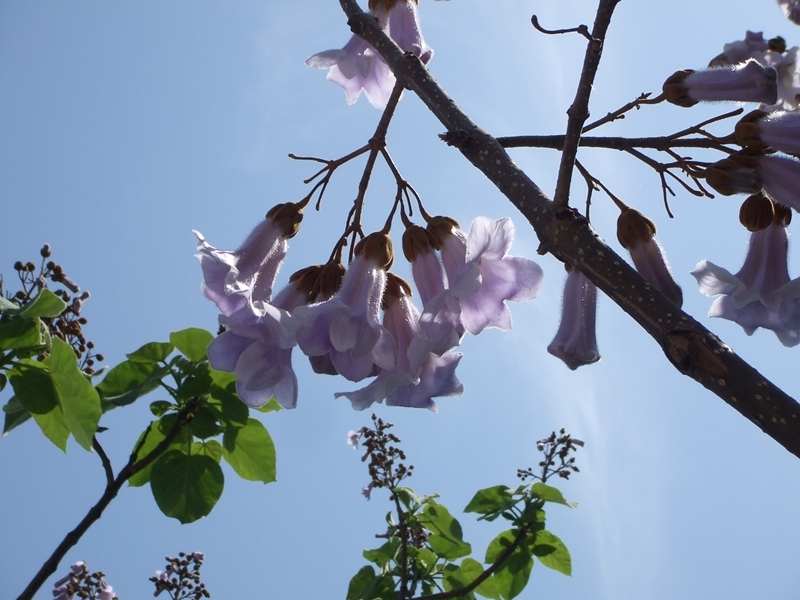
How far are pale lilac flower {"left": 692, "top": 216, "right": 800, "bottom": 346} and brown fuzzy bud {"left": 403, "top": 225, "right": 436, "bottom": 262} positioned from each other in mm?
926

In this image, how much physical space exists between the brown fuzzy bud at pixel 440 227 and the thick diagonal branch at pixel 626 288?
42 cm

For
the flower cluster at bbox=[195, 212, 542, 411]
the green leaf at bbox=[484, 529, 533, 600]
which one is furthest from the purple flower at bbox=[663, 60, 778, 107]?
the green leaf at bbox=[484, 529, 533, 600]

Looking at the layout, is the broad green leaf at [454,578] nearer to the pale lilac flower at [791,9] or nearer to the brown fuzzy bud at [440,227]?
the brown fuzzy bud at [440,227]

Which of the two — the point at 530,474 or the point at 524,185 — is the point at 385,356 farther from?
the point at 530,474

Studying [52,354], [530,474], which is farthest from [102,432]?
[530,474]

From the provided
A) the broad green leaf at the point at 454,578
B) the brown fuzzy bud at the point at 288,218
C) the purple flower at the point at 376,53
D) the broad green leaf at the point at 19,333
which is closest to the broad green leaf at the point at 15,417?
the broad green leaf at the point at 19,333

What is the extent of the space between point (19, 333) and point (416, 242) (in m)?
1.47

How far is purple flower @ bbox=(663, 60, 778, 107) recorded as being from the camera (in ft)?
6.98

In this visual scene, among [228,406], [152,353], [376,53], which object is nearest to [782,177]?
[376,53]

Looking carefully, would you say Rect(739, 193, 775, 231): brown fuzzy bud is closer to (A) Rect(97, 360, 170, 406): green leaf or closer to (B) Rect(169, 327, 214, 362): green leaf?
(B) Rect(169, 327, 214, 362): green leaf

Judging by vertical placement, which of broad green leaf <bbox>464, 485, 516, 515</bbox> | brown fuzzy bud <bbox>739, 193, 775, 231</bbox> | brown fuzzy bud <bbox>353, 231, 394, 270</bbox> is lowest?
brown fuzzy bud <bbox>353, 231, 394, 270</bbox>

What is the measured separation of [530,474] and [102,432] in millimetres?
2801

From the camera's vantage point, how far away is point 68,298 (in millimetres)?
3422

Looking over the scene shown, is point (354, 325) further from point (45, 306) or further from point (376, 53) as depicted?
point (376, 53)
